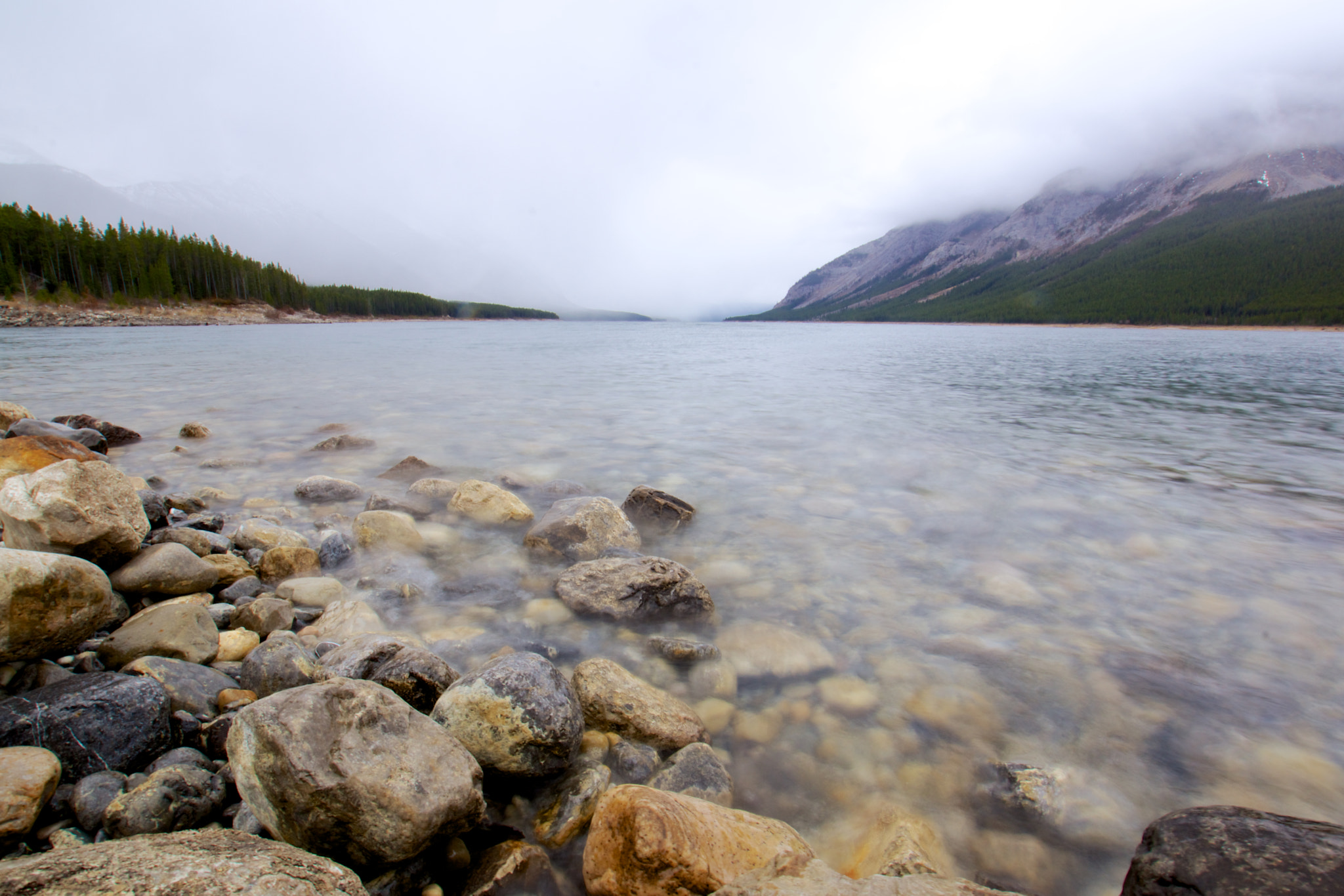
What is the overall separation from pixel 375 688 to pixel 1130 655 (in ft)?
16.2

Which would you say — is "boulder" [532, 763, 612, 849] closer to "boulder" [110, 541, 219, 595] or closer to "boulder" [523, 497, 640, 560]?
"boulder" [523, 497, 640, 560]

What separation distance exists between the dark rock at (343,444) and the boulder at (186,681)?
7.29m

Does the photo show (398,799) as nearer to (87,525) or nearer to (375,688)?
(375,688)

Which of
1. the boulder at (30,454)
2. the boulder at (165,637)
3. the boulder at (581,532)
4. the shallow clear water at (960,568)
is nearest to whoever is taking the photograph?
the shallow clear water at (960,568)

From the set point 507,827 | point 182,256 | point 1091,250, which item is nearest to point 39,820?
point 507,827

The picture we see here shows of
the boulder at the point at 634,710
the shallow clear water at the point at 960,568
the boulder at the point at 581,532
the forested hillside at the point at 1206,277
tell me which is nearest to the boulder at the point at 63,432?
the shallow clear water at the point at 960,568

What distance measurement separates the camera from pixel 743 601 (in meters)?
5.02

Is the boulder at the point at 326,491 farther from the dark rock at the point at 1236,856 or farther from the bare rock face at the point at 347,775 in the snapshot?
the dark rock at the point at 1236,856

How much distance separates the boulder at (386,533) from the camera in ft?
18.6

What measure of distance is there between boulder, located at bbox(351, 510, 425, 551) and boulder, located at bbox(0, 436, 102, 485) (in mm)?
2209

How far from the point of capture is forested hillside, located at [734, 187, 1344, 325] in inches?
3733

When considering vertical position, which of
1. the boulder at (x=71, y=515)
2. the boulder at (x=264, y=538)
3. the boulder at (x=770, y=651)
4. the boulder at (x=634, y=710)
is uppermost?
the boulder at (x=71, y=515)

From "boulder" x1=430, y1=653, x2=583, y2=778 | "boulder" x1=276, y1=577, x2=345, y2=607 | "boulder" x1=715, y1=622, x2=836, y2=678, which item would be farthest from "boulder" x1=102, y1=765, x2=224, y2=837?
"boulder" x1=715, y1=622, x2=836, y2=678

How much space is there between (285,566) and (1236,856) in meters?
6.05
